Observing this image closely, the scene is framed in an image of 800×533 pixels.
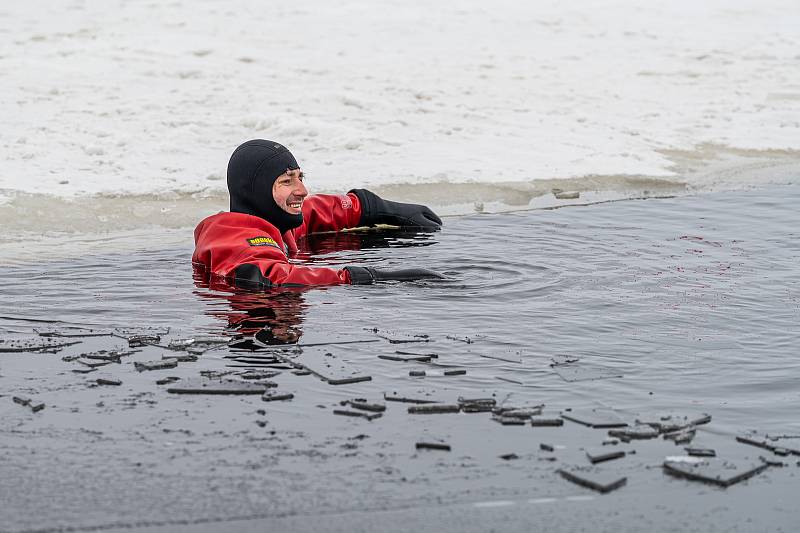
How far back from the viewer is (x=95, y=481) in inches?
168

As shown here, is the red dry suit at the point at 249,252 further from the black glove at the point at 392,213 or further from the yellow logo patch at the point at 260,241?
the black glove at the point at 392,213

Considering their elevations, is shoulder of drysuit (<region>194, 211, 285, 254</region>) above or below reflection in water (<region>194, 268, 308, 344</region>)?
above

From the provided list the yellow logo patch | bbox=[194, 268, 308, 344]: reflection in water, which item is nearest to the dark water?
bbox=[194, 268, 308, 344]: reflection in water

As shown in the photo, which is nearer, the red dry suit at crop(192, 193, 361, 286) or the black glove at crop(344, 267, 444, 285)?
the red dry suit at crop(192, 193, 361, 286)

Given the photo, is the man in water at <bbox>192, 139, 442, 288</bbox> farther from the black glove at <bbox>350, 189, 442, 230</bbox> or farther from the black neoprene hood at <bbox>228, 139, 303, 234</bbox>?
the black glove at <bbox>350, 189, 442, 230</bbox>

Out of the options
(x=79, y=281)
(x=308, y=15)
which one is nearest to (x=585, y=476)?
(x=79, y=281)

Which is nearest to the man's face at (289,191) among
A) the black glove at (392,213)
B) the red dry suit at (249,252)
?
the red dry suit at (249,252)

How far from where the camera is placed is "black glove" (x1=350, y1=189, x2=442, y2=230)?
398 inches

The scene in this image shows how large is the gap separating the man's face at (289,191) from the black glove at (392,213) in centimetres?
169

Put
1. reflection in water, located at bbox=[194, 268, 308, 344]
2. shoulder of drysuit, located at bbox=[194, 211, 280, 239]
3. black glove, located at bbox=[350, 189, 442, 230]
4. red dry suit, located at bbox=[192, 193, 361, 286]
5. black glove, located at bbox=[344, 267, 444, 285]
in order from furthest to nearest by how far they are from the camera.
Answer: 1. black glove, located at bbox=[350, 189, 442, 230]
2. shoulder of drysuit, located at bbox=[194, 211, 280, 239]
3. black glove, located at bbox=[344, 267, 444, 285]
4. red dry suit, located at bbox=[192, 193, 361, 286]
5. reflection in water, located at bbox=[194, 268, 308, 344]

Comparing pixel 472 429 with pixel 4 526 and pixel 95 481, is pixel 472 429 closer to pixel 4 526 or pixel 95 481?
pixel 95 481

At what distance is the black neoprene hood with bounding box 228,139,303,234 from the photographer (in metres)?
8.34

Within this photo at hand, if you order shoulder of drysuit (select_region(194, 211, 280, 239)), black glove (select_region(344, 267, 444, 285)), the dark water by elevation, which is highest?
shoulder of drysuit (select_region(194, 211, 280, 239))

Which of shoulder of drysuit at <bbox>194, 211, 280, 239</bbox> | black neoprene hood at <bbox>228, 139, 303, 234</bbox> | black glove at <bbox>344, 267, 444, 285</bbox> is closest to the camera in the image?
black glove at <bbox>344, 267, 444, 285</bbox>
